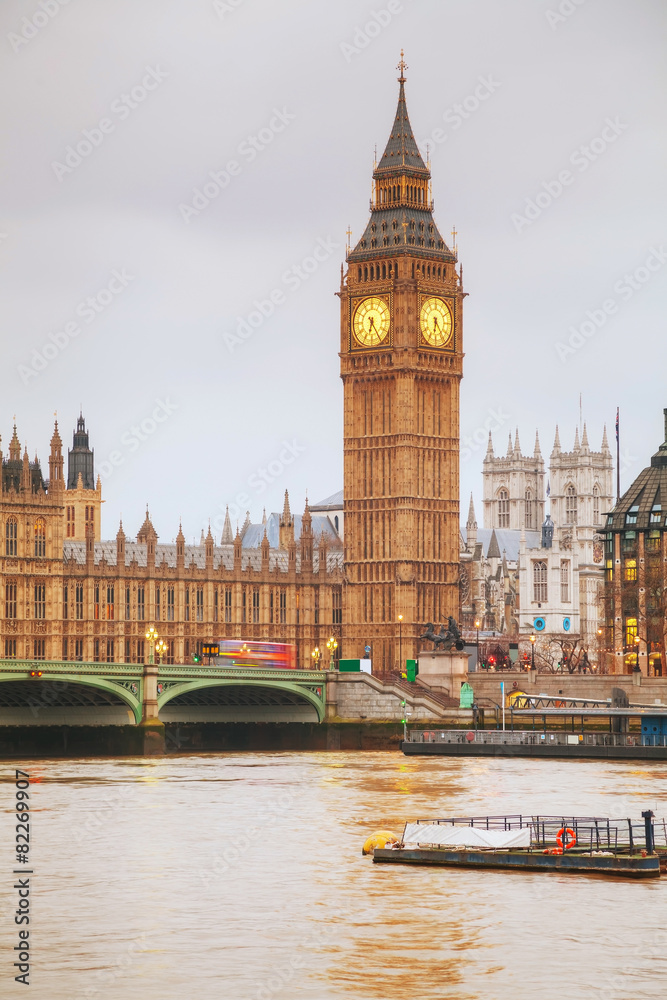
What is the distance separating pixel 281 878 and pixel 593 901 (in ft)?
28.7

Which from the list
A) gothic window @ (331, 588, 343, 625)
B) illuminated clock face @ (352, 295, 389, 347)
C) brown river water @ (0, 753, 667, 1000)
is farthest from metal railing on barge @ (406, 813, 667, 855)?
gothic window @ (331, 588, 343, 625)

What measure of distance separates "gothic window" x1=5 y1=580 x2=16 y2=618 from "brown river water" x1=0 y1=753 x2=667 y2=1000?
51.7 metres

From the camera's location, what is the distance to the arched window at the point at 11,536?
388ft

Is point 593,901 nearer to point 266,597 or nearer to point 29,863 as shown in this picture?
point 29,863

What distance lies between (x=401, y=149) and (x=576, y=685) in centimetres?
4167

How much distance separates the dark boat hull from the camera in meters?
43.8

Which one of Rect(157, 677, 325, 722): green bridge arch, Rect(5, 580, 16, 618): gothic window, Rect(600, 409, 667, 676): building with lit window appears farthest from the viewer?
Rect(600, 409, 667, 676): building with lit window

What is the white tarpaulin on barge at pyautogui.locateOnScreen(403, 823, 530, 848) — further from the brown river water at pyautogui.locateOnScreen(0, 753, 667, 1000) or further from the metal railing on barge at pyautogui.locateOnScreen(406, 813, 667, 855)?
the brown river water at pyautogui.locateOnScreen(0, 753, 667, 1000)

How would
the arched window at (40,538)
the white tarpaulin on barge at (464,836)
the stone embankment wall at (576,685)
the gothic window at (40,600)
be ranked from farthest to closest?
1. the arched window at (40,538)
2. the gothic window at (40,600)
3. the stone embankment wall at (576,685)
4. the white tarpaulin on barge at (464,836)

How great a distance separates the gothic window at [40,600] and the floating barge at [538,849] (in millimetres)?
73516

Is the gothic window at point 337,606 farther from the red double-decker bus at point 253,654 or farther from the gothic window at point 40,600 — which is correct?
the gothic window at point 40,600

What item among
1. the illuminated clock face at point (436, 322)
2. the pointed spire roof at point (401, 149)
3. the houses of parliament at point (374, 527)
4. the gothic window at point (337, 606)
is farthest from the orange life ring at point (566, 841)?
the pointed spire roof at point (401, 149)

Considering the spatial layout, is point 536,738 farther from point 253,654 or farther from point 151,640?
point 151,640

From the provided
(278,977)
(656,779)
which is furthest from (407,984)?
(656,779)
